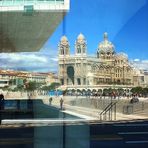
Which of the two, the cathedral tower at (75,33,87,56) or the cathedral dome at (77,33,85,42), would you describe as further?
the cathedral tower at (75,33,87,56)

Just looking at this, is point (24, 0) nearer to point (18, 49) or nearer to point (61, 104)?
point (61, 104)

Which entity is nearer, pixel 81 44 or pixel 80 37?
pixel 80 37

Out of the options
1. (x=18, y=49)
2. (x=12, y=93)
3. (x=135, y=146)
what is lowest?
(x=135, y=146)

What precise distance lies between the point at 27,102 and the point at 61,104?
5018mm

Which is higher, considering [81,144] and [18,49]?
[18,49]

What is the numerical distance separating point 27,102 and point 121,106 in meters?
4.33

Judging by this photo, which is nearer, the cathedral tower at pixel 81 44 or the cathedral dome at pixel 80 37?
the cathedral dome at pixel 80 37

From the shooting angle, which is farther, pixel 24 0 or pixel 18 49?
pixel 18 49

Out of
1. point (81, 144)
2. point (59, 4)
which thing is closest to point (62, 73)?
point (81, 144)

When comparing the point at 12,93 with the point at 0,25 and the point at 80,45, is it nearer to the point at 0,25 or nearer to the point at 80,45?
the point at 0,25

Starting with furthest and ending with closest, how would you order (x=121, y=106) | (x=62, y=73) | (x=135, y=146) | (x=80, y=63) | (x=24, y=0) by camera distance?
(x=121, y=106) → (x=24, y=0) → (x=80, y=63) → (x=62, y=73) → (x=135, y=146)

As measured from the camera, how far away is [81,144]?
20.0 ft

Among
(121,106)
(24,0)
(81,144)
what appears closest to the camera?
(81,144)

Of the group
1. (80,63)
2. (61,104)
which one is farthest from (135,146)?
(61,104)
